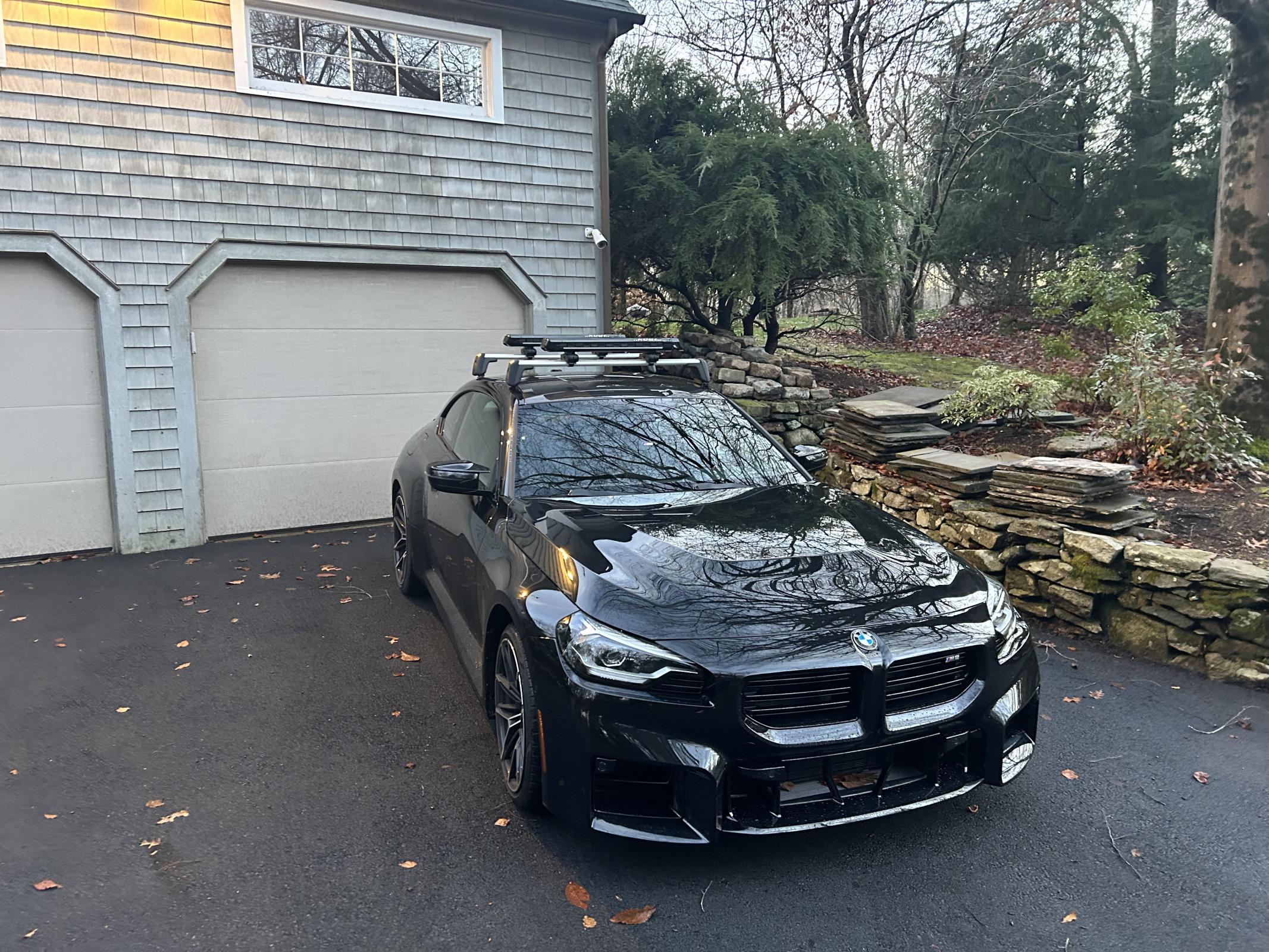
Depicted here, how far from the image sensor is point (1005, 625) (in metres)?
3.08

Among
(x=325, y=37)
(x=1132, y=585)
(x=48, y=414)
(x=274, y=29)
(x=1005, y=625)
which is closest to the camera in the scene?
(x=1005, y=625)

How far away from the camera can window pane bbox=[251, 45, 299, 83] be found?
6965mm

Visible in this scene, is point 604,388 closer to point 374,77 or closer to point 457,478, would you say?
point 457,478

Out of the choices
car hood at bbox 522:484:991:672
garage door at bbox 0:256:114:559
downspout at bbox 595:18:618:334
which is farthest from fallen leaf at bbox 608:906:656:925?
downspout at bbox 595:18:618:334

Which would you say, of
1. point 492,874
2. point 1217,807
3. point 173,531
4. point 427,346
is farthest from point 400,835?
A: point 427,346

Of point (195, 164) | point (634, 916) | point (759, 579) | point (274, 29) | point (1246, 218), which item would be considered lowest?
point (634, 916)

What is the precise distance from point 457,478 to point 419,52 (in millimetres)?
5401

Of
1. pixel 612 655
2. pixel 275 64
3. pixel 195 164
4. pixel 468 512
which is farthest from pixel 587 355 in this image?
pixel 275 64

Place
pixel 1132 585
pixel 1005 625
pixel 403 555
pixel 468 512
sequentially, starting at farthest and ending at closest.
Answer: pixel 403 555
pixel 1132 585
pixel 468 512
pixel 1005 625

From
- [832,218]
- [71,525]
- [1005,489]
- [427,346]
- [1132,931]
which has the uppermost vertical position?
[832,218]

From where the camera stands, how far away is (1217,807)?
321 cm

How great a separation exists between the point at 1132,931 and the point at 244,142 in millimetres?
7453

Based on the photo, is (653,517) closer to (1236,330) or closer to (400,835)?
(400,835)

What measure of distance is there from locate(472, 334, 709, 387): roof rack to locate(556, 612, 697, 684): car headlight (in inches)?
78.9
